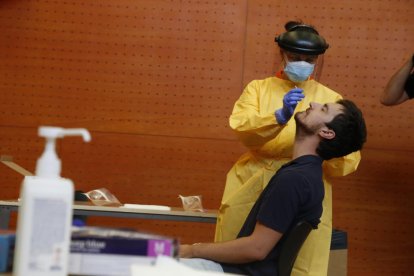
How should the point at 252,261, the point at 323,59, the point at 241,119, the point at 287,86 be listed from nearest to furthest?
the point at 252,261 < the point at 241,119 < the point at 287,86 < the point at 323,59

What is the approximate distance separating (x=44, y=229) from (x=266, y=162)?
193cm

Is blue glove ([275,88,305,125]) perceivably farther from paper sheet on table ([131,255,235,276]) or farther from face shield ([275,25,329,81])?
paper sheet on table ([131,255,235,276])

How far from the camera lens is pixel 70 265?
1179 millimetres

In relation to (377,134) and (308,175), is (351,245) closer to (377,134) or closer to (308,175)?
(377,134)

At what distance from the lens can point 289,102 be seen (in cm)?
263

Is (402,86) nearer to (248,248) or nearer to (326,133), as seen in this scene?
(326,133)

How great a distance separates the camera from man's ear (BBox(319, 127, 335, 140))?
2.41 metres

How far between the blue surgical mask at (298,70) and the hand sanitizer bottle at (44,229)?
1.96 metres

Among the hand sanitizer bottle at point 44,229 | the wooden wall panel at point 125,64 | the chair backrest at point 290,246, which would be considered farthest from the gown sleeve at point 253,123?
the hand sanitizer bottle at point 44,229

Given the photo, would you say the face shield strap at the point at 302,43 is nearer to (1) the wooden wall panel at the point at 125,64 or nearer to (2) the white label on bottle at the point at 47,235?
(1) the wooden wall panel at the point at 125,64

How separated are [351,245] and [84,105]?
1764 millimetres

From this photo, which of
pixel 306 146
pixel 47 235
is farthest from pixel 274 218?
pixel 47 235

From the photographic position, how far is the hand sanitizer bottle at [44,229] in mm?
1086

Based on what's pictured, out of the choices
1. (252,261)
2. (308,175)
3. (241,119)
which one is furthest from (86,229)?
(241,119)
